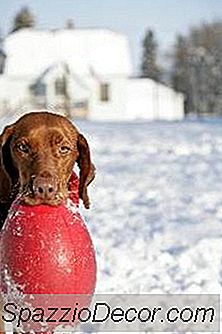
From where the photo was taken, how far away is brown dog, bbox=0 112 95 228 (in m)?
3.40

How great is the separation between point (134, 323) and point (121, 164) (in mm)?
10094

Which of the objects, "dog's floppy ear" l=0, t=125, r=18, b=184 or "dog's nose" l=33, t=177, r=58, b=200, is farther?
"dog's floppy ear" l=0, t=125, r=18, b=184

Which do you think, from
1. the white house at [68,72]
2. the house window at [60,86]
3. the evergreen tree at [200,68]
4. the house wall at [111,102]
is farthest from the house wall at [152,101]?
the house window at [60,86]

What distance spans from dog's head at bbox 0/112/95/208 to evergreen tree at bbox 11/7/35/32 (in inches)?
1989

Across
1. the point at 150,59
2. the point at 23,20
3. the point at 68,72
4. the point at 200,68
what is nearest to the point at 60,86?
the point at 68,72

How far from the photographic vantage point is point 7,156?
3.88 meters

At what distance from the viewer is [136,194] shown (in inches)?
431

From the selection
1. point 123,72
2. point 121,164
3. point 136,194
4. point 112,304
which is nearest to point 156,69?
point 123,72

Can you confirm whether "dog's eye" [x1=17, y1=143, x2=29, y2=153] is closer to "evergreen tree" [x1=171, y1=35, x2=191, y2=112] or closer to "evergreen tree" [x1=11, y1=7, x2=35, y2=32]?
"evergreen tree" [x1=11, y1=7, x2=35, y2=32]

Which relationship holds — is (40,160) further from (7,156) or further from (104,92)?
(104,92)

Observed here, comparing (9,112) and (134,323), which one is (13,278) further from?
(9,112)

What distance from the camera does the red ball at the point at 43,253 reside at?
338 cm

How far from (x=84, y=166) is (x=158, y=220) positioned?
4796mm

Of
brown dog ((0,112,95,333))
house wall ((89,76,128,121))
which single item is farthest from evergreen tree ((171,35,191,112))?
brown dog ((0,112,95,333))
